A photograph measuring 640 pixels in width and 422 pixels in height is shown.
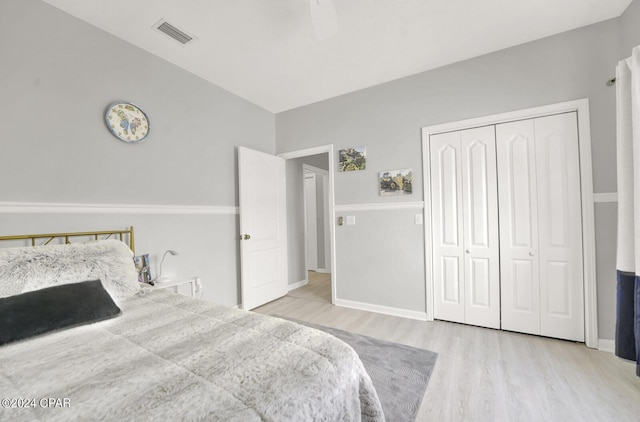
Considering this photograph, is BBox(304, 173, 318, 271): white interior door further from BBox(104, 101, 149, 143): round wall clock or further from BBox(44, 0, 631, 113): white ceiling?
BBox(104, 101, 149, 143): round wall clock

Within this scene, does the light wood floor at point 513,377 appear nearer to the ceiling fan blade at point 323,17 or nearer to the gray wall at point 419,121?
the gray wall at point 419,121

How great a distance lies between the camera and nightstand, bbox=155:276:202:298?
7.18ft

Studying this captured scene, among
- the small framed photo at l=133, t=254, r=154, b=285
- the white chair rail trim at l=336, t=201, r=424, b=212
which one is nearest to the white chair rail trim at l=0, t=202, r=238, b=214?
the small framed photo at l=133, t=254, r=154, b=285

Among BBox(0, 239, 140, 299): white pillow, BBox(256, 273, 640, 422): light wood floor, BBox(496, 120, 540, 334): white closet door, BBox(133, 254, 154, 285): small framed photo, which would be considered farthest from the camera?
BBox(496, 120, 540, 334): white closet door

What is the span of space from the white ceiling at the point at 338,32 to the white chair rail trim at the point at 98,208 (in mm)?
1427

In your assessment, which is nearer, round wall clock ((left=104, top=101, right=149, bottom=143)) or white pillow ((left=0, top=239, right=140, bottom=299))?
white pillow ((left=0, top=239, right=140, bottom=299))

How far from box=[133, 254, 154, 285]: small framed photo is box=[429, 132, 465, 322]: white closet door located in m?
2.74

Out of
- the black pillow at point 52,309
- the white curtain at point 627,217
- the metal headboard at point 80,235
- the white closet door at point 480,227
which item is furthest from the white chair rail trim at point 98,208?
the white curtain at point 627,217

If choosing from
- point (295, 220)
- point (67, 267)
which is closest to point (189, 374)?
point (67, 267)

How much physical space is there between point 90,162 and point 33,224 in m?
0.55

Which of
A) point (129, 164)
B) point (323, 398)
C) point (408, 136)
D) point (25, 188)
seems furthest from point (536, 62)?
point (25, 188)

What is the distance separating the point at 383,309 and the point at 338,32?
9.26 ft

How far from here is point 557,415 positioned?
1.39m

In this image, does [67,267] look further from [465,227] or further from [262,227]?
[465,227]
